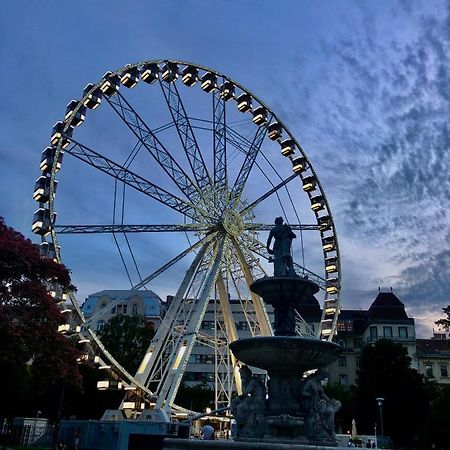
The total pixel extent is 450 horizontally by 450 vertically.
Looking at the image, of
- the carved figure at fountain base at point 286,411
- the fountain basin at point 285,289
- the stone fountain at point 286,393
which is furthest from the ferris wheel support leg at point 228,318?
the carved figure at fountain base at point 286,411

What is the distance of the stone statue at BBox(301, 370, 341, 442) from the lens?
13328 millimetres

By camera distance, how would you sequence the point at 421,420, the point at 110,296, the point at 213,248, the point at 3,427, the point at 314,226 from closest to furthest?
the point at 213,248 < the point at 314,226 < the point at 3,427 < the point at 421,420 < the point at 110,296

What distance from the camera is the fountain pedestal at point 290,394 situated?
13.0m

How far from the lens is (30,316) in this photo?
23.8 meters

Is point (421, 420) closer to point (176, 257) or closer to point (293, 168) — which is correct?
point (293, 168)

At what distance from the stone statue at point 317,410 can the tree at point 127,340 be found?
37332 mm

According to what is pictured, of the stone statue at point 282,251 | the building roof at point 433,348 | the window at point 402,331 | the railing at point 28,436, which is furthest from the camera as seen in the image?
the building roof at point 433,348

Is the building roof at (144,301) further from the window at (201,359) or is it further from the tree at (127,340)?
the tree at (127,340)

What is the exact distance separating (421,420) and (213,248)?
28.0 meters

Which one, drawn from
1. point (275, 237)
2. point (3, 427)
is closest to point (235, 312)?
point (3, 427)

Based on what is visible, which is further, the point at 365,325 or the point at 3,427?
the point at 365,325

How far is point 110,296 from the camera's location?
3273 inches

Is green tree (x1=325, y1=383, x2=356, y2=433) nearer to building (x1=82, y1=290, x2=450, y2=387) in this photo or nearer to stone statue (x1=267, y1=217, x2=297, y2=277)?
building (x1=82, y1=290, x2=450, y2=387)

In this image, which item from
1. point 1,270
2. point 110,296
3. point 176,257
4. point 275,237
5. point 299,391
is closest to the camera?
point 299,391
